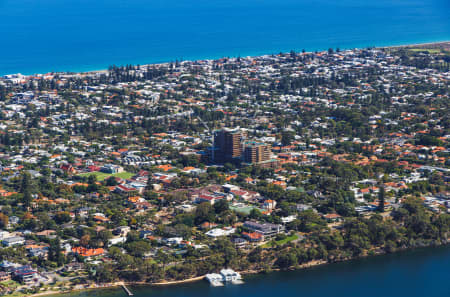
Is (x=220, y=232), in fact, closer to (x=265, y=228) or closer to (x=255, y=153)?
(x=265, y=228)

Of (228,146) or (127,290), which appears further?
(228,146)

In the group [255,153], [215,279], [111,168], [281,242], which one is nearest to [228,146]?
[255,153]

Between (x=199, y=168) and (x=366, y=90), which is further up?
(x=366, y=90)

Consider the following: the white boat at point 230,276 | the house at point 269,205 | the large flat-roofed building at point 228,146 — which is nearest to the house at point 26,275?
the white boat at point 230,276

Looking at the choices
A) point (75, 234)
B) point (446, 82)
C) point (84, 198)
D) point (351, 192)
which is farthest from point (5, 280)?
point (446, 82)

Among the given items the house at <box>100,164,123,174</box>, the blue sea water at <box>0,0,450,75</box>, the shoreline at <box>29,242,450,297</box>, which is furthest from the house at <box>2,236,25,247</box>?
the blue sea water at <box>0,0,450,75</box>

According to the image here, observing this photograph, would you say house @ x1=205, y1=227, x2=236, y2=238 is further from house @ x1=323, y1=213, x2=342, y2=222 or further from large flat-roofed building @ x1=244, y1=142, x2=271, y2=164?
large flat-roofed building @ x1=244, y1=142, x2=271, y2=164

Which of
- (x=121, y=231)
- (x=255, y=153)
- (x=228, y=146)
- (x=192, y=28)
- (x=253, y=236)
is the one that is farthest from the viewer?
(x=192, y=28)

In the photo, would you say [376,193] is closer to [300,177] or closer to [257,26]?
[300,177]
